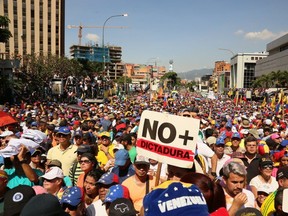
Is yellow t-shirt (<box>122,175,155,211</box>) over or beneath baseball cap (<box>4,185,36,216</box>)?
beneath

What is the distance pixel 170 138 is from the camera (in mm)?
3234

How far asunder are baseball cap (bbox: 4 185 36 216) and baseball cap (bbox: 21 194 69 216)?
0.63 meters

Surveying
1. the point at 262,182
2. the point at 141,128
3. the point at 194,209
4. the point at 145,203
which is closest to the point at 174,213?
the point at 194,209

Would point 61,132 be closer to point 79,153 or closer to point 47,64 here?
point 79,153

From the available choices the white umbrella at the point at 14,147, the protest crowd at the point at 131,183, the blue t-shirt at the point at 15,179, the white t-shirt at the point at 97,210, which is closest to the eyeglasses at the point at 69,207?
the protest crowd at the point at 131,183

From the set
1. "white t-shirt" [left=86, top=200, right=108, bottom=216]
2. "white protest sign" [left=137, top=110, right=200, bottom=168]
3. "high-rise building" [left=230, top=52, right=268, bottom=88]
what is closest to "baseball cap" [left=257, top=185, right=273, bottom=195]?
"white protest sign" [left=137, top=110, right=200, bottom=168]

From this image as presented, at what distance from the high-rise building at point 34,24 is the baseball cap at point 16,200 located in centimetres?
9294

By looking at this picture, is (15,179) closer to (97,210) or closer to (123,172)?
(97,210)

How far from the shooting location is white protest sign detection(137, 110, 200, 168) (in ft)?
10.4

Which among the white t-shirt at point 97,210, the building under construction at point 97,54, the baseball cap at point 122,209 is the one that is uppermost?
the building under construction at point 97,54

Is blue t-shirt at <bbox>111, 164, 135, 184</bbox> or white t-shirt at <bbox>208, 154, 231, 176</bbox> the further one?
white t-shirt at <bbox>208, 154, 231, 176</bbox>

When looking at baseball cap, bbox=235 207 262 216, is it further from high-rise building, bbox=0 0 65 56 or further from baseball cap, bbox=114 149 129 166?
high-rise building, bbox=0 0 65 56

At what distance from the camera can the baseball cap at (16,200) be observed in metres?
2.54

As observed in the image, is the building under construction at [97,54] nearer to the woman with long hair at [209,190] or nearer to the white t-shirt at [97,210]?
the white t-shirt at [97,210]
